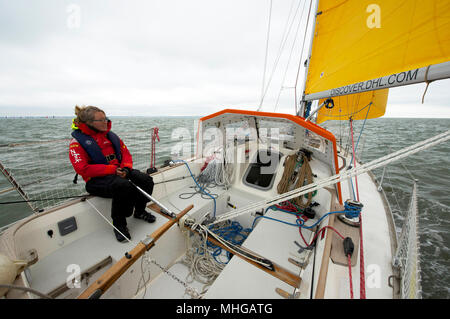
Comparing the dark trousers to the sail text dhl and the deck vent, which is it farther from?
the sail text dhl

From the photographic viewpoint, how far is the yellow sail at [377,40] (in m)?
1.27

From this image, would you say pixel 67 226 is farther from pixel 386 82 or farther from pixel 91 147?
pixel 386 82

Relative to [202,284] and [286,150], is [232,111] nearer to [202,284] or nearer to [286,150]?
[286,150]

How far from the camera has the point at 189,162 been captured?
3420mm

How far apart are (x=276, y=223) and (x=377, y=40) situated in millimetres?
2308

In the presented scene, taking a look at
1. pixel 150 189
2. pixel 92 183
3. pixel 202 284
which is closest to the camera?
pixel 92 183

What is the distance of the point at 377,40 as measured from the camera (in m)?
1.74

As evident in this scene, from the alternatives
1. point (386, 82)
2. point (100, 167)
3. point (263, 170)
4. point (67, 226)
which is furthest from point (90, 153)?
point (386, 82)

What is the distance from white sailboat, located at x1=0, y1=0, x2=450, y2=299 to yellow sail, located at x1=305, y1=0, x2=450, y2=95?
0.01m

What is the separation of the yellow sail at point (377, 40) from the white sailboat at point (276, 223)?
0.4 inches

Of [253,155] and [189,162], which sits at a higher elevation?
[253,155]
